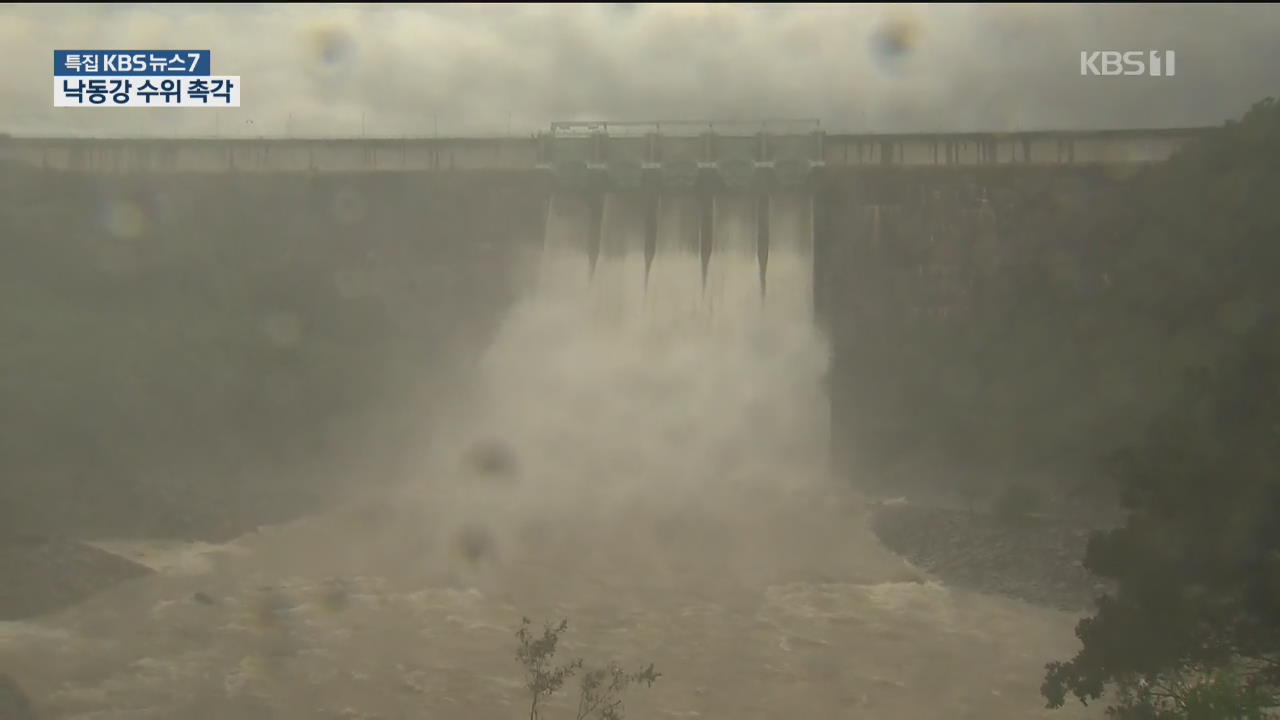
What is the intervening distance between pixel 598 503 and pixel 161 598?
12.9 m

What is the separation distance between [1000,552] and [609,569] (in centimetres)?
984

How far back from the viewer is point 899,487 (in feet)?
101

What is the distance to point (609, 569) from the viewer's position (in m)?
22.7

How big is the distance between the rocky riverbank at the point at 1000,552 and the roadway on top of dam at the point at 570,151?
A: 14.9 meters

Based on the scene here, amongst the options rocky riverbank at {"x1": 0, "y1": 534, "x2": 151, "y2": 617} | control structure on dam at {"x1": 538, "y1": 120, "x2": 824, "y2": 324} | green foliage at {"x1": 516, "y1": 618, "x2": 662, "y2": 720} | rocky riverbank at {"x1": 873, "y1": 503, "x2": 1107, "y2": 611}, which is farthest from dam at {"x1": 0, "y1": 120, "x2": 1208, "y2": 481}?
green foliage at {"x1": 516, "y1": 618, "x2": 662, "y2": 720}

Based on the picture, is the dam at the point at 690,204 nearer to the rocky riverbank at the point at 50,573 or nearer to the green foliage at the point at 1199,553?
the rocky riverbank at the point at 50,573

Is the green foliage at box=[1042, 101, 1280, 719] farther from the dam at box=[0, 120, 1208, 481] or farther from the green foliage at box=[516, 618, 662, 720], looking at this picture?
the dam at box=[0, 120, 1208, 481]

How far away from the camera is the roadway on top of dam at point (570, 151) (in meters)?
34.1

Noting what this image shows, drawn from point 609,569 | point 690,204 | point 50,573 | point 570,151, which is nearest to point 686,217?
point 690,204

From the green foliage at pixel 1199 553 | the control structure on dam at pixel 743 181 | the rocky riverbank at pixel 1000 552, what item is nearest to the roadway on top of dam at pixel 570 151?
the control structure on dam at pixel 743 181

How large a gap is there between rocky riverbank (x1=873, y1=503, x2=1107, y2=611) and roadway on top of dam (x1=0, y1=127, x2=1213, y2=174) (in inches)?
589

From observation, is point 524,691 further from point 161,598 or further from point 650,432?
point 650,432

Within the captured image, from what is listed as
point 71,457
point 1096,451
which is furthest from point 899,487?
point 71,457

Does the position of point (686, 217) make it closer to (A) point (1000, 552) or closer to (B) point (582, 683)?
(A) point (1000, 552)
